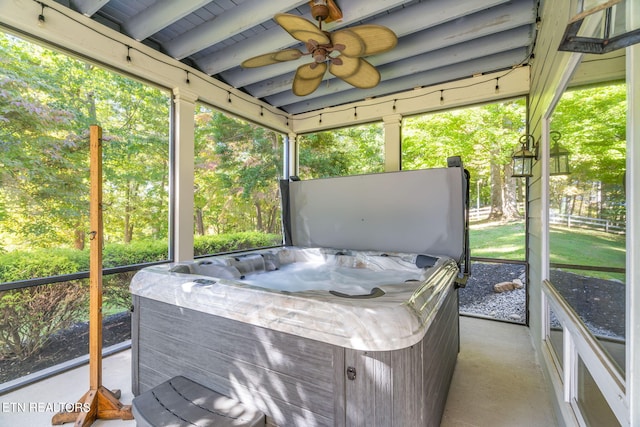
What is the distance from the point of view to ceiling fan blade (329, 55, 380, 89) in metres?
2.21

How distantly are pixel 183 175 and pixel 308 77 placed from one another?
5.40 ft

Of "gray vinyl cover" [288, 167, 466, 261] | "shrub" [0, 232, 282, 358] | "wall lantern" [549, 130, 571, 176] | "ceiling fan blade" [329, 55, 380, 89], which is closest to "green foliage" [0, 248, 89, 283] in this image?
"shrub" [0, 232, 282, 358]

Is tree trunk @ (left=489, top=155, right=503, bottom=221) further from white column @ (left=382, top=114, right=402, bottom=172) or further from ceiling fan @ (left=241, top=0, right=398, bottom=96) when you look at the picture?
ceiling fan @ (left=241, top=0, right=398, bottom=96)

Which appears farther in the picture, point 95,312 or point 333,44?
point 333,44

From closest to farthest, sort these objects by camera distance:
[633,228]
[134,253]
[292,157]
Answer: [633,228] → [134,253] → [292,157]

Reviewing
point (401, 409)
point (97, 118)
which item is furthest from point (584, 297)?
point (97, 118)

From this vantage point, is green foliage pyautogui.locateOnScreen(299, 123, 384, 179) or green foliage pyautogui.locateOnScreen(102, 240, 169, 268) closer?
green foliage pyautogui.locateOnScreen(102, 240, 169, 268)

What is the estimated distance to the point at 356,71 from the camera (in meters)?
2.32

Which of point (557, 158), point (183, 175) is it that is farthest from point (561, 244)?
point (183, 175)

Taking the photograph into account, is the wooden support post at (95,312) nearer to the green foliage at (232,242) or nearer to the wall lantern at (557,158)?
the green foliage at (232,242)

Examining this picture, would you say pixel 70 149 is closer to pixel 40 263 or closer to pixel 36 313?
pixel 40 263

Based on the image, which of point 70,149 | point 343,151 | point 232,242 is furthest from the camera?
point 343,151

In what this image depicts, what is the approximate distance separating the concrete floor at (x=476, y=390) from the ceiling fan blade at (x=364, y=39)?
7.90 ft

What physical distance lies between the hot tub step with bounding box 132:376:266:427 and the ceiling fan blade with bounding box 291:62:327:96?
7.42ft
